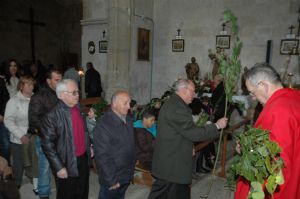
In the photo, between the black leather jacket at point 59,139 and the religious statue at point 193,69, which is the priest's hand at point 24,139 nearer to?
the black leather jacket at point 59,139

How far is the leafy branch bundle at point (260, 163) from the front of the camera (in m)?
1.42

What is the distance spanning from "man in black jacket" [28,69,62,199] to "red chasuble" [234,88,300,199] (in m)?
2.48

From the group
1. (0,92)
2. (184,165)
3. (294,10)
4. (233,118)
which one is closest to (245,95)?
(233,118)

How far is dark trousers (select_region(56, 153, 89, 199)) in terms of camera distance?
302cm

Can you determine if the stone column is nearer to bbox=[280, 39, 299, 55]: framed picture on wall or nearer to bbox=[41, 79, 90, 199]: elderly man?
bbox=[280, 39, 299, 55]: framed picture on wall

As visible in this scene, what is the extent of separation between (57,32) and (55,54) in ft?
4.52

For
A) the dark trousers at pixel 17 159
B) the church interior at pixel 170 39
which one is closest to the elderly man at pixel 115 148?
the dark trousers at pixel 17 159

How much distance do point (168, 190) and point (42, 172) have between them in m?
1.70

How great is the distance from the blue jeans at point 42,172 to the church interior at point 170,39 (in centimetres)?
409

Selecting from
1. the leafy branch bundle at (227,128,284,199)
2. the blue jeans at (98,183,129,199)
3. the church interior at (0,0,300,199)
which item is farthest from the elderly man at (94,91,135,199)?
the church interior at (0,0,300,199)

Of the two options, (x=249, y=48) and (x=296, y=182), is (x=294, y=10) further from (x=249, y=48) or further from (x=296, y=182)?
(x=296, y=182)

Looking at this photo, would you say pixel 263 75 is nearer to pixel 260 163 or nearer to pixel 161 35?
pixel 260 163

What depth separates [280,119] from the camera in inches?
72.8

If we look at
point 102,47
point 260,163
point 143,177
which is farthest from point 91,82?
point 260,163
